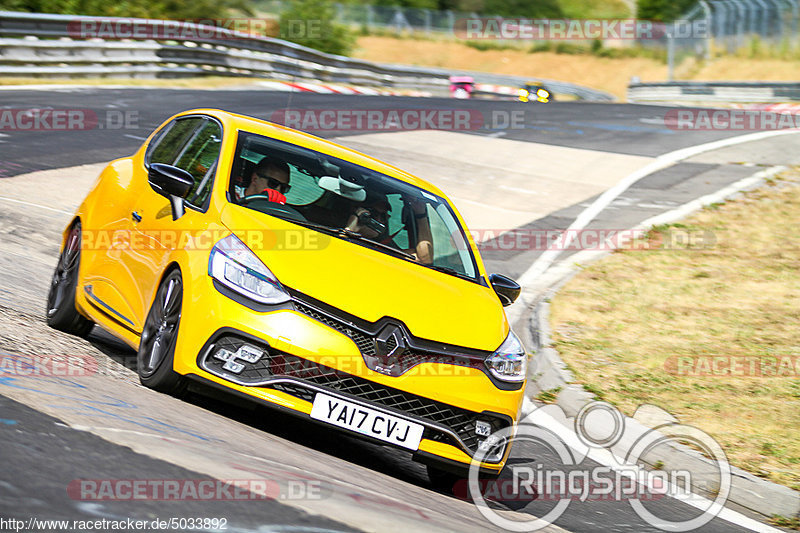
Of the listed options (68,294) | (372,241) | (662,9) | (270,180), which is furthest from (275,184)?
(662,9)

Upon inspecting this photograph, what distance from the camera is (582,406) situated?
7848 mm

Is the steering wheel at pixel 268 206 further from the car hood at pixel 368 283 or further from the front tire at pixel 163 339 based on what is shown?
the front tire at pixel 163 339

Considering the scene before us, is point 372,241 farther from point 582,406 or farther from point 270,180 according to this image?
point 582,406

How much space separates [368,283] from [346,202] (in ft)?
3.90

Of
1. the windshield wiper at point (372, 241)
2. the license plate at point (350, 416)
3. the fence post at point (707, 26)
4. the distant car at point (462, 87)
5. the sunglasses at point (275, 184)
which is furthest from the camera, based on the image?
the fence post at point (707, 26)

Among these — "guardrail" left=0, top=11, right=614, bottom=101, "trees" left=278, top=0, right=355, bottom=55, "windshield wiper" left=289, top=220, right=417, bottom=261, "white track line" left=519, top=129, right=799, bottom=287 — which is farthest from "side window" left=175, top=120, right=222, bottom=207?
"trees" left=278, top=0, right=355, bottom=55

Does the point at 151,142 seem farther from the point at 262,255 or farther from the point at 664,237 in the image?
the point at 664,237

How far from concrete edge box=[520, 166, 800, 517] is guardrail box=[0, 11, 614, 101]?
49.5ft

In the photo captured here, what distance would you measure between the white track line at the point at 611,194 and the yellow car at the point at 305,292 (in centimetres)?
555

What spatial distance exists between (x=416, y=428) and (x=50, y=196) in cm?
813

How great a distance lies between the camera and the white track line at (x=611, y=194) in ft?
41.0

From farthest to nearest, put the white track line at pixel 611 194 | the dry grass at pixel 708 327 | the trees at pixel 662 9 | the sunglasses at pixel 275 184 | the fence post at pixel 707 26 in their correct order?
the trees at pixel 662 9 → the fence post at pixel 707 26 → the white track line at pixel 611 194 → the dry grass at pixel 708 327 → the sunglasses at pixel 275 184

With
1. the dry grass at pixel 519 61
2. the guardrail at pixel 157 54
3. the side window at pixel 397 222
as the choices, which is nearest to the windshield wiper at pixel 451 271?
the side window at pixel 397 222

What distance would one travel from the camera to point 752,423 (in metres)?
7.64
